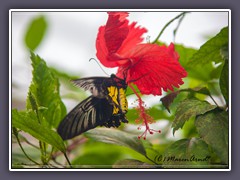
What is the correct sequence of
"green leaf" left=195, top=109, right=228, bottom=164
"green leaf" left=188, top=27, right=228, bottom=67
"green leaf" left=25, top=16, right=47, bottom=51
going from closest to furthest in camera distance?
"green leaf" left=195, top=109, right=228, bottom=164 < "green leaf" left=188, top=27, right=228, bottom=67 < "green leaf" left=25, top=16, right=47, bottom=51

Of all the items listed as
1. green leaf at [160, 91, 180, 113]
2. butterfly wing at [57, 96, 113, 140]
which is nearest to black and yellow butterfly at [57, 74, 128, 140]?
butterfly wing at [57, 96, 113, 140]

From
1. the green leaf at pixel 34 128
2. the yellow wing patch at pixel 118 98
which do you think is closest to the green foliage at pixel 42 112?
the green leaf at pixel 34 128

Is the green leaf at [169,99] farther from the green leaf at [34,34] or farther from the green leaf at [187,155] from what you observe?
the green leaf at [34,34]

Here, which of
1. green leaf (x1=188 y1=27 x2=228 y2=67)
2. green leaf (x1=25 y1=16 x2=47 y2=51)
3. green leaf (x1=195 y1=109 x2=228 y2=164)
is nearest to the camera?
green leaf (x1=195 y1=109 x2=228 y2=164)

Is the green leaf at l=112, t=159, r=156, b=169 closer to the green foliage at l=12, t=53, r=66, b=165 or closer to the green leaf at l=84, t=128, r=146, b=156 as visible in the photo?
the green leaf at l=84, t=128, r=146, b=156

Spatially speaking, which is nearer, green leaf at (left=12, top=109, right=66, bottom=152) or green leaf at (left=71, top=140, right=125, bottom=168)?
green leaf at (left=12, top=109, right=66, bottom=152)

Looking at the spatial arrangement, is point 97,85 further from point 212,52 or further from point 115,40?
point 212,52

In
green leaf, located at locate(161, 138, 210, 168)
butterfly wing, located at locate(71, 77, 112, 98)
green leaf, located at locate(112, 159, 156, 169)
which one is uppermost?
butterfly wing, located at locate(71, 77, 112, 98)
